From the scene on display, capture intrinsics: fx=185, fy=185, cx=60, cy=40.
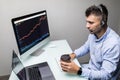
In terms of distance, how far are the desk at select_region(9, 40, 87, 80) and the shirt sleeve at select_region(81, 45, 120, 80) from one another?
0.09m

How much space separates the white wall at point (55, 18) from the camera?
2.25 meters

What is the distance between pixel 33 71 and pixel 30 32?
0.39 metres

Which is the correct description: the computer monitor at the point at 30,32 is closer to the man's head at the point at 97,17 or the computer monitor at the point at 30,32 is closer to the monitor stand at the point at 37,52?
the monitor stand at the point at 37,52

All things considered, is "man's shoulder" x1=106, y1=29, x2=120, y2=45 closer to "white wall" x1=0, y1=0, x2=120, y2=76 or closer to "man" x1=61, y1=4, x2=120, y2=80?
"man" x1=61, y1=4, x2=120, y2=80

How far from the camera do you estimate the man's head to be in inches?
61.0

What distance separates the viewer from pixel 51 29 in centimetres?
247

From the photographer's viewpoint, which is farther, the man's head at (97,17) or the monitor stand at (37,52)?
the monitor stand at (37,52)

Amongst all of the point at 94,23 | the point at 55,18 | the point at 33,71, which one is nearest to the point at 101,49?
the point at 94,23

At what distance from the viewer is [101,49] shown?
1.61 meters

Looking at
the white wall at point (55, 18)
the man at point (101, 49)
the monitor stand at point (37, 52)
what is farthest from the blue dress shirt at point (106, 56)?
the white wall at point (55, 18)

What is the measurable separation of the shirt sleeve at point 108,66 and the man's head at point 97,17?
0.22 metres

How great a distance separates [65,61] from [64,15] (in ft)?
3.29

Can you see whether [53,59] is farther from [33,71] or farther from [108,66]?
[108,66]

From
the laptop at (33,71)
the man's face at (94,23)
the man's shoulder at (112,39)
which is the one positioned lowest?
the laptop at (33,71)
